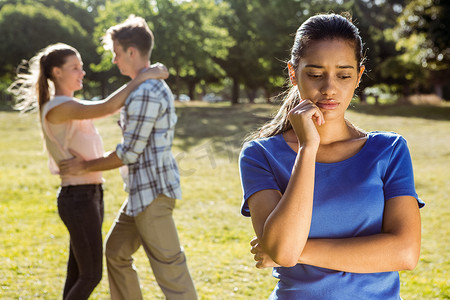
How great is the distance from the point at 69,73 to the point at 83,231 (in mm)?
1224

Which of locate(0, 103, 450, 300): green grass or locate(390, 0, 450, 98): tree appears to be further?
locate(390, 0, 450, 98): tree

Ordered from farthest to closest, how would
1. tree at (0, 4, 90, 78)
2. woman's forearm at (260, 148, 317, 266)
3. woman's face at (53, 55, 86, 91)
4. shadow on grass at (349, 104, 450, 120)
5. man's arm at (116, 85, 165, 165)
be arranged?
tree at (0, 4, 90, 78), shadow on grass at (349, 104, 450, 120), woman's face at (53, 55, 86, 91), man's arm at (116, 85, 165, 165), woman's forearm at (260, 148, 317, 266)

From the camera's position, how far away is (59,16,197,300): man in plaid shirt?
11.4ft

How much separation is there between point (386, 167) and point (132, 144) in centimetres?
210

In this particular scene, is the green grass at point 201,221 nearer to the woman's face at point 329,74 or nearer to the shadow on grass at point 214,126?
the shadow on grass at point 214,126

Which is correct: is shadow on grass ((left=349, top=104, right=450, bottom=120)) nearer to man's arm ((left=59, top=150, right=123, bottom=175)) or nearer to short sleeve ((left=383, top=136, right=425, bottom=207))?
man's arm ((left=59, top=150, right=123, bottom=175))

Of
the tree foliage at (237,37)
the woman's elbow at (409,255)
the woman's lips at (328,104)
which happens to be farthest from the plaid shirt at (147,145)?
the tree foliage at (237,37)

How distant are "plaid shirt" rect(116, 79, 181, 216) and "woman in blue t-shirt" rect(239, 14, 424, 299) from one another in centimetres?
170

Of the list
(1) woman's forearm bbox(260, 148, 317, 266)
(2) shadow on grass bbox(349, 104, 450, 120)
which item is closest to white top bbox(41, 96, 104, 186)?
(1) woman's forearm bbox(260, 148, 317, 266)

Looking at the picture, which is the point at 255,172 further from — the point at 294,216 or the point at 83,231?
the point at 83,231

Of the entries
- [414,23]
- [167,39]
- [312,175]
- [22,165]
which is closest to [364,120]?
[414,23]

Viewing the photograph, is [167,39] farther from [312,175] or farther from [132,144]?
[312,175]

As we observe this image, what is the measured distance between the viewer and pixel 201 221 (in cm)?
909

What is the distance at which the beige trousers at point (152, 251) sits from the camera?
3533mm
